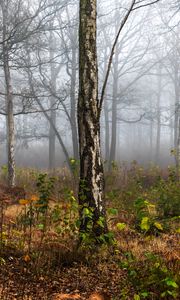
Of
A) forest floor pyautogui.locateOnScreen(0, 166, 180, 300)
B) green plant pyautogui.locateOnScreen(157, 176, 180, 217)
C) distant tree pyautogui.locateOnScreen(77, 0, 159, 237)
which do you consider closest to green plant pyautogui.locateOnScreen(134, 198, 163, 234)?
forest floor pyautogui.locateOnScreen(0, 166, 180, 300)

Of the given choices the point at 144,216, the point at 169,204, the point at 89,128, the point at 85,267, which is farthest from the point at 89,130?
the point at 169,204

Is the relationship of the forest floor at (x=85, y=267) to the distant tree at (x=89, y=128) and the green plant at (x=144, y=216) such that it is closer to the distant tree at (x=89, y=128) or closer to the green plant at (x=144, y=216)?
the green plant at (x=144, y=216)

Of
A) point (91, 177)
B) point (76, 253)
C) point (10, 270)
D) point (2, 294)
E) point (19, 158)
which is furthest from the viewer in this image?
point (19, 158)

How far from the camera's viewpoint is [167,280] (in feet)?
9.50

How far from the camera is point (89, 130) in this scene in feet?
15.0

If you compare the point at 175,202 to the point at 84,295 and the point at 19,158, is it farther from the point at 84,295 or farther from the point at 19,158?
the point at 19,158

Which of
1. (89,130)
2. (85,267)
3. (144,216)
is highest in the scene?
(89,130)

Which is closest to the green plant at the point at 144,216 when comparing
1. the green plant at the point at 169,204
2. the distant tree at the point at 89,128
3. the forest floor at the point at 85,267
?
the forest floor at the point at 85,267

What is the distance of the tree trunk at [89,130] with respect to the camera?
15.0ft

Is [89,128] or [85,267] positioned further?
[89,128]

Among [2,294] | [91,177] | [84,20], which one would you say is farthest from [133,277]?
[84,20]

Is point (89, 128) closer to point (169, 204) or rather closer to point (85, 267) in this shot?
point (85, 267)

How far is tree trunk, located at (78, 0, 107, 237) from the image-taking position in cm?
456

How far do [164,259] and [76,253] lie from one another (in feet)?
3.45
